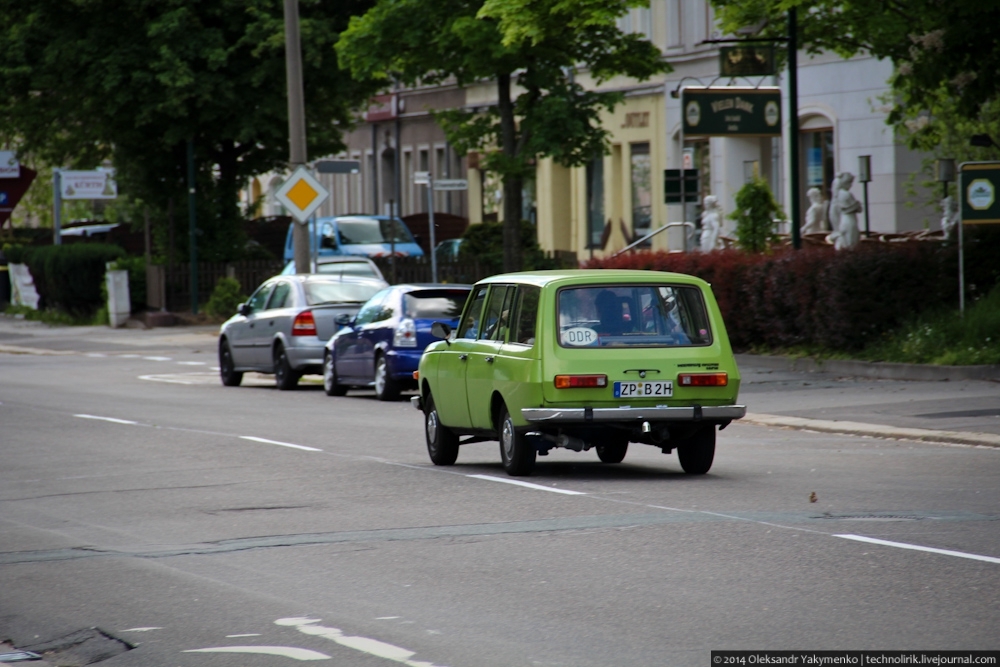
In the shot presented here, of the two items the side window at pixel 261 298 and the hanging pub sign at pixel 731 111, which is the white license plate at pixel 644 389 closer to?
the side window at pixel 261 298

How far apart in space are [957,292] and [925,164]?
12.6 metres

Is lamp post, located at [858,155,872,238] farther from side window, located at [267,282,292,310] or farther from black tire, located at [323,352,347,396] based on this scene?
black tire, located at [323,352,347,396]

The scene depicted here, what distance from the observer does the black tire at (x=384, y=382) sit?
72.8ft

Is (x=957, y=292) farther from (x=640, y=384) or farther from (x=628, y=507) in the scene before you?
(x=628, y=507)

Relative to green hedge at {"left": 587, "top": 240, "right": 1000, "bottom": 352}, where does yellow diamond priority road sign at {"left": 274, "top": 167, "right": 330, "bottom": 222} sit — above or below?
above

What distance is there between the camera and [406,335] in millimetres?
21844

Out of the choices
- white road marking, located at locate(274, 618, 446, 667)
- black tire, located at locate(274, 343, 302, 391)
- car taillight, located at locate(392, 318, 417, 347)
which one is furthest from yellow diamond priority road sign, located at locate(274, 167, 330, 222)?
white road marking, located at locate(274, 618, 446, 667)

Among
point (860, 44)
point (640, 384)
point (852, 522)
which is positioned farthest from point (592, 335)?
point (860, 44)

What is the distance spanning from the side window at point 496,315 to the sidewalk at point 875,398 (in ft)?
14.4

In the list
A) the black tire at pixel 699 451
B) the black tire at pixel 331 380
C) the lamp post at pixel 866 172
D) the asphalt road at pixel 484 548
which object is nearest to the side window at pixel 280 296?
the black tire at pixel 331 380

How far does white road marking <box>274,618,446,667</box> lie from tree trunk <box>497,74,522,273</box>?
2409cm

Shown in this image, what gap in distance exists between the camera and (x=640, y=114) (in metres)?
47.9

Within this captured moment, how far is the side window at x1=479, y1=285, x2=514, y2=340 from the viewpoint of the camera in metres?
13.5

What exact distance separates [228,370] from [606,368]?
14.7 metres
